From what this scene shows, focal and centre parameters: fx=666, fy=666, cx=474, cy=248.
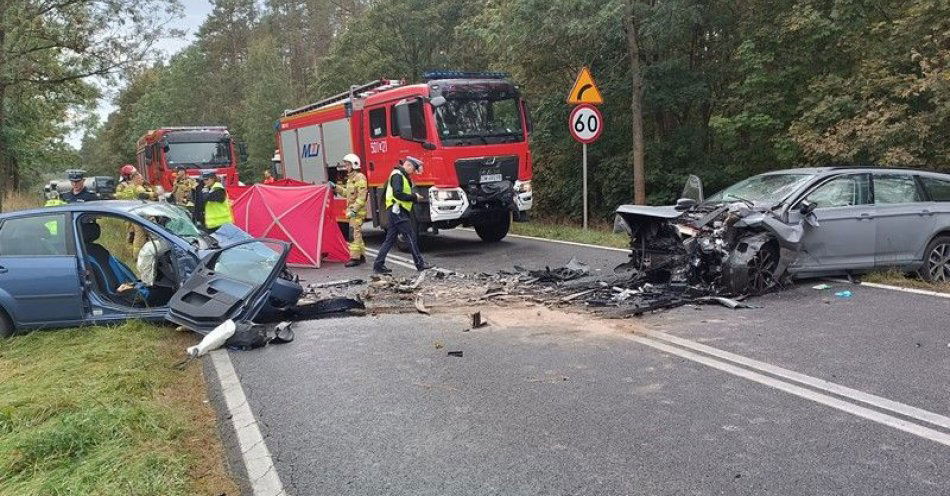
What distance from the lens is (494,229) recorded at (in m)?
13.0

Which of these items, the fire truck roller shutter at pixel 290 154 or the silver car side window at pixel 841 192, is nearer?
the silver car side window at pixel 841 192

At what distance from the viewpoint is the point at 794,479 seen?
324 cm

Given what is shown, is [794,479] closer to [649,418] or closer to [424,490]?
[649,418]

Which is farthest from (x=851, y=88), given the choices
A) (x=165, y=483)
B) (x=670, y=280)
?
(x=165, y=483)

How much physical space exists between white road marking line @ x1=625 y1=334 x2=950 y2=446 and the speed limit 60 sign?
24.8 feet

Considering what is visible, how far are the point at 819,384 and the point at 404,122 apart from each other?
28.3 ft

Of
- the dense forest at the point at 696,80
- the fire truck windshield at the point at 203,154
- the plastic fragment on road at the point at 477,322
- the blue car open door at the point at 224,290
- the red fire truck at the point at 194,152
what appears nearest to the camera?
the blue car open door at the point at 224,290

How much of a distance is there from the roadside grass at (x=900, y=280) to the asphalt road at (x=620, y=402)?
0.66 meters

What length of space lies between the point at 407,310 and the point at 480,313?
3.04ft

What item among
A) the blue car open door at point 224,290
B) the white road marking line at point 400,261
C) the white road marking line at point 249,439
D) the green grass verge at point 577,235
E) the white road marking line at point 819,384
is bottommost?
the white road marking line at point 819,384

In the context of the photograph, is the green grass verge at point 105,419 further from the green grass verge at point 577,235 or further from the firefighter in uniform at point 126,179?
the green grass verge at point 577,235

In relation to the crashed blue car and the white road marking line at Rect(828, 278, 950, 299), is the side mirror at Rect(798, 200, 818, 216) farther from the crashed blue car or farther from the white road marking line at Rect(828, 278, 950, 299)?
the crashed blue car

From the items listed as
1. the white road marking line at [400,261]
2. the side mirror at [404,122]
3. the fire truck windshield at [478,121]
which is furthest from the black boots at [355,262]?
the fire truck windshield at [478,121]

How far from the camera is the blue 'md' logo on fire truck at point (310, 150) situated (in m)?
15.7
